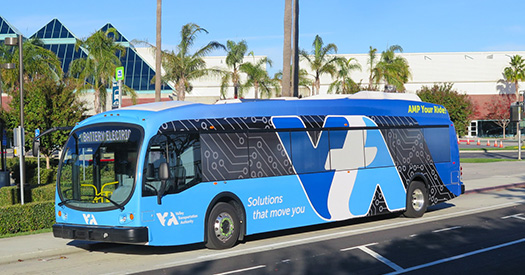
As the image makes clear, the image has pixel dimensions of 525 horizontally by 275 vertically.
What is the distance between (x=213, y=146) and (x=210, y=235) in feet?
5.45

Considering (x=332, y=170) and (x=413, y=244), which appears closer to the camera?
(x=413, y=244)

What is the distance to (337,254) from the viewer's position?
448 inches

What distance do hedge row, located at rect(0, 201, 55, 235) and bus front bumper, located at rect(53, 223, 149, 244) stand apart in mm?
3541

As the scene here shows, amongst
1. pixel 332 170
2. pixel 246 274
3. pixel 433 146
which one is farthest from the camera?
pixel 433 146

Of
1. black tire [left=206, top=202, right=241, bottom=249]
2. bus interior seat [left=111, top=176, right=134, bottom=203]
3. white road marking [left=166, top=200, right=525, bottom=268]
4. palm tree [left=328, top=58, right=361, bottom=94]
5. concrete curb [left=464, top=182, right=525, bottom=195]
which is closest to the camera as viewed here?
bus interior seat [left=111, top=176, right=134, bottom=203]

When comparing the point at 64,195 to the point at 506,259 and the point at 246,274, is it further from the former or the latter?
the point at 506,259

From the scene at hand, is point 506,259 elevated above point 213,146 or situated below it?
below

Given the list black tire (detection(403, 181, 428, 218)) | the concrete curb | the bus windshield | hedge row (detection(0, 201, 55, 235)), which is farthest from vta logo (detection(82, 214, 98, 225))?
the concrete curb

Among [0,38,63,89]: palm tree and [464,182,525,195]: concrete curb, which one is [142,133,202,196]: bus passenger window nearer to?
[464,182,525,195]: concrete curb

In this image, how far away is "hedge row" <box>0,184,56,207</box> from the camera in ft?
63.8

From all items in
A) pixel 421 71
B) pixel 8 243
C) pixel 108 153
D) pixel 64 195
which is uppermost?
pixel 421 71

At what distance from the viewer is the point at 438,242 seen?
41.2 ft

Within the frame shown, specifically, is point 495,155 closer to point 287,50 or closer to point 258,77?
point 258,77

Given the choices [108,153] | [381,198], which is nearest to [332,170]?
[381,198]
